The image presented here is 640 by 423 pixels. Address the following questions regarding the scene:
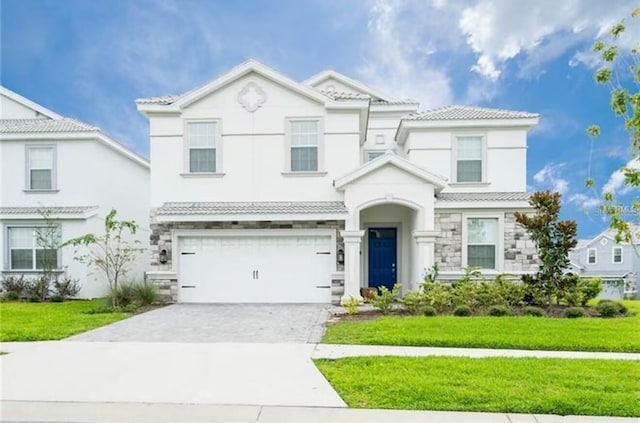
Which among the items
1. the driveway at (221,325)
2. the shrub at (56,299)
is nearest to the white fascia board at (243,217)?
the driveway at (221,325)

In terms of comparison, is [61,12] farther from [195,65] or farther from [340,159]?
[340,159]

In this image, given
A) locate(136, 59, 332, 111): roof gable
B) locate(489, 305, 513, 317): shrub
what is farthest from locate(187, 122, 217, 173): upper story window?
locate(489, 305, 513, 317): shrub

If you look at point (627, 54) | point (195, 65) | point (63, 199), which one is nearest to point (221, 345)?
point (627, 54)

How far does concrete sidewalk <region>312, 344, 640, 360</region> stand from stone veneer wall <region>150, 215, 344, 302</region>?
573 centimetres

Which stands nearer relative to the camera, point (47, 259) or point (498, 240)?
point (498, 240)

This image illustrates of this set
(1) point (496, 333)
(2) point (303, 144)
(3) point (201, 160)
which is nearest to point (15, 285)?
(3) point (201, 160)

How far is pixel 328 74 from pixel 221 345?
14.4m

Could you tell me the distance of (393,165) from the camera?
39.5 feet

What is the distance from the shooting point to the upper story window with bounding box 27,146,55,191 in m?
14.7

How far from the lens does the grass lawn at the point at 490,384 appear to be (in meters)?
4.40

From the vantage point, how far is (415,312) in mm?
9922

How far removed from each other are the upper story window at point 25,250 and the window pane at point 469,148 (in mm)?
15114

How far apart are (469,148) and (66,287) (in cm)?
1524

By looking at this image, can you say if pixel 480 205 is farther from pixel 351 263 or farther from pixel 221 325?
pixel 221 325
